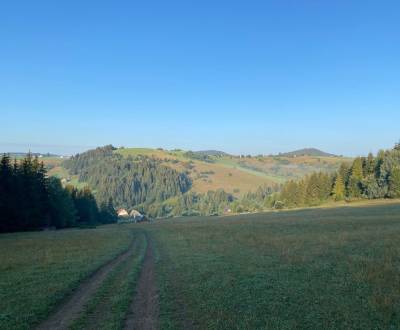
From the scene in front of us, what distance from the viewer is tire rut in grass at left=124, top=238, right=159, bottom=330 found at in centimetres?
1329

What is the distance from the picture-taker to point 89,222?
377 feet

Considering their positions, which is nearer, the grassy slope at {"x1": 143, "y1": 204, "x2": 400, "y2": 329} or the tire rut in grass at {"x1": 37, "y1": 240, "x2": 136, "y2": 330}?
the grassy slope at {"x1": 143, "y1": 204, "x2": 400, "y2": 329}

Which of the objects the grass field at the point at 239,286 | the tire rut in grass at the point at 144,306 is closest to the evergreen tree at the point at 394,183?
the grass field at the point at 239,286

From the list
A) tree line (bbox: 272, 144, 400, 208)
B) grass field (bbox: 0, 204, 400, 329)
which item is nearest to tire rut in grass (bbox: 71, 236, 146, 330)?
grass field (bbox: 0, 204, 400, 329)

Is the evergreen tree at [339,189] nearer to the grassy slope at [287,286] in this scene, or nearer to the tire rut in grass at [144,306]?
the grassy slope at [287,286]

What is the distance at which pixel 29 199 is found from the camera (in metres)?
69.5

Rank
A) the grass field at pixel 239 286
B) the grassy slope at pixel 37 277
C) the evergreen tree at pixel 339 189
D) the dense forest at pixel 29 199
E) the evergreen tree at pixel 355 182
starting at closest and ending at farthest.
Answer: the grass field at pixel 239 286
the grassy slope at pixel 37 277
the dense forest at pixel 29 199
the evergreen tree at pixel 355 182
the evergreen tree at pixel 339 189

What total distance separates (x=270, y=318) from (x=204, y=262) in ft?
43.0

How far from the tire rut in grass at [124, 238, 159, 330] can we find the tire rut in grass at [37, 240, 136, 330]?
217cm

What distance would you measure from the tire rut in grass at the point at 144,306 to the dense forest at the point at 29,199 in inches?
2043

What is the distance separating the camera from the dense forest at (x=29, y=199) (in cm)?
6543

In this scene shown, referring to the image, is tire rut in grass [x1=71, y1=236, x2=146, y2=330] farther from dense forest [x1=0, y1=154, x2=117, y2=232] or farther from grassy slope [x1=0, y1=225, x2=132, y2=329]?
dense forest [x1=0, y1=154, x2=117, y2=232]

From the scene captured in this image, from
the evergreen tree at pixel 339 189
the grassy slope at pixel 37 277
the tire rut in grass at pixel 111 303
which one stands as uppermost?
the evergreen tree at pixel 339 189

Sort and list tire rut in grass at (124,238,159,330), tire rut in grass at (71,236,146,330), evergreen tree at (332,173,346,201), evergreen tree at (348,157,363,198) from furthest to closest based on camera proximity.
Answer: evergreen tree at (332,173,346,201)
evergreen tree at (348,157,363,198)
tire rut in grass at (71,236,146,330)
tire rut in grass at (124,238,159,330)
